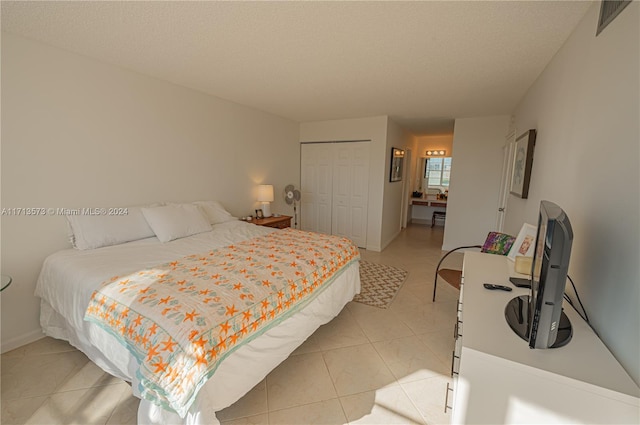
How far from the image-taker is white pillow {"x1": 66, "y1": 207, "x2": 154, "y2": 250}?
7.48 feet

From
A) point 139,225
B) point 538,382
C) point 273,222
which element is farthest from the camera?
point 273,222

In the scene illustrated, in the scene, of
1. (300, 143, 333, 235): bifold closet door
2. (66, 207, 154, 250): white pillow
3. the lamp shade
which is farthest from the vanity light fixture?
(66, 207, 154, 250): white pillow

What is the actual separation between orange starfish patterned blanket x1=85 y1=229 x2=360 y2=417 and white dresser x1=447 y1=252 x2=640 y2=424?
107 cm

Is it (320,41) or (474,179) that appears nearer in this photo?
(320,41)

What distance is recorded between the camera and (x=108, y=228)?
2.39 m

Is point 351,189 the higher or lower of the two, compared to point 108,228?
higher

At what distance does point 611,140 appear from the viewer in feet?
3.78

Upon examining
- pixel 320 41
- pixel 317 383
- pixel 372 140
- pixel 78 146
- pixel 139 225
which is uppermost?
pixel 320 41

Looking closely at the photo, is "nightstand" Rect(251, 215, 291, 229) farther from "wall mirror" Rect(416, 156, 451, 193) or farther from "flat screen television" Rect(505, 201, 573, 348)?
"wall mirror" Rect(416, 156, 451, 193)

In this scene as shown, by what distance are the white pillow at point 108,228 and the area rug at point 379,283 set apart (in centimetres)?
239

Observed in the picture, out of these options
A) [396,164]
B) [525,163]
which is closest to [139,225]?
[525,163]

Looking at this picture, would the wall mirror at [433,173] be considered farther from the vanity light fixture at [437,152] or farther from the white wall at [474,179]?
the white wall at [474,179]

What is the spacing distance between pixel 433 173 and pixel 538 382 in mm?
7110

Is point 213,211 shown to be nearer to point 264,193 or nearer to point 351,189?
point 264,193
